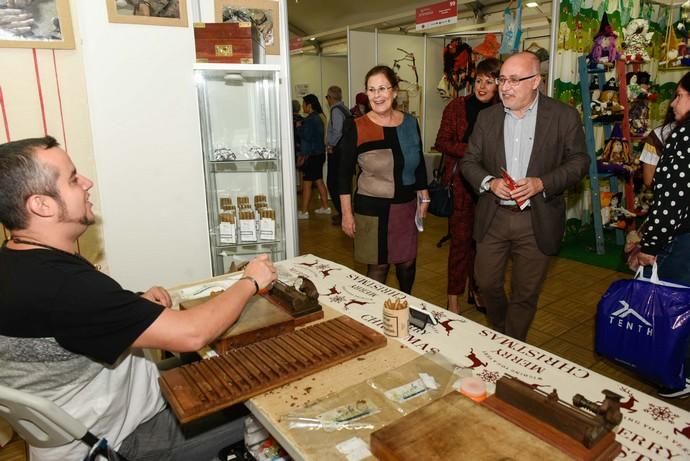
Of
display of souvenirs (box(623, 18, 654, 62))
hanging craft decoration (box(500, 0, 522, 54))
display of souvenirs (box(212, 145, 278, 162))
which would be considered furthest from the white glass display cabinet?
display of souvenirs (box(623, 18, 654, 62))

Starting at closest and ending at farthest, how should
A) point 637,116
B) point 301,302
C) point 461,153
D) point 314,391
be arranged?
1. point 314,391
2. point 301,302
3. point 461,153
4. point 637,116

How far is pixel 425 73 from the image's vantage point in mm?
7203

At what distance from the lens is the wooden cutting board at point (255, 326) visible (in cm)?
141

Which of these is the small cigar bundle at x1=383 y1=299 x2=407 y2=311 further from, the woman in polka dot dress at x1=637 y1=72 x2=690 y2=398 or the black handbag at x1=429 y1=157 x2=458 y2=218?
the black handbag at x1=429 y1=157 x2=458 y2=218

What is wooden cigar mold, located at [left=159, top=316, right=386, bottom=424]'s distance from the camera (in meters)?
1.16

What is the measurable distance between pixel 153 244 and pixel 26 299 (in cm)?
168

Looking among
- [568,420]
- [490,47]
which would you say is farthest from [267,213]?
[490,47]

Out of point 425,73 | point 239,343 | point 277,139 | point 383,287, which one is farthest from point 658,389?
point 425,73

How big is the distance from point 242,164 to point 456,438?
2236mm

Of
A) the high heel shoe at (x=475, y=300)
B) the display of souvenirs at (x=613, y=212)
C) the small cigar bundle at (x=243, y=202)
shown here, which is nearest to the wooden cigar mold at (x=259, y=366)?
the small cigar bundle at (x=243, y=202)

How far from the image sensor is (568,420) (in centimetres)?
96

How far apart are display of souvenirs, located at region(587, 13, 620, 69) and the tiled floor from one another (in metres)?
1.91

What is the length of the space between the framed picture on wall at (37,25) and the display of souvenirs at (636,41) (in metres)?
4.82

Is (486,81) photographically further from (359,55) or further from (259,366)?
(359,55)
